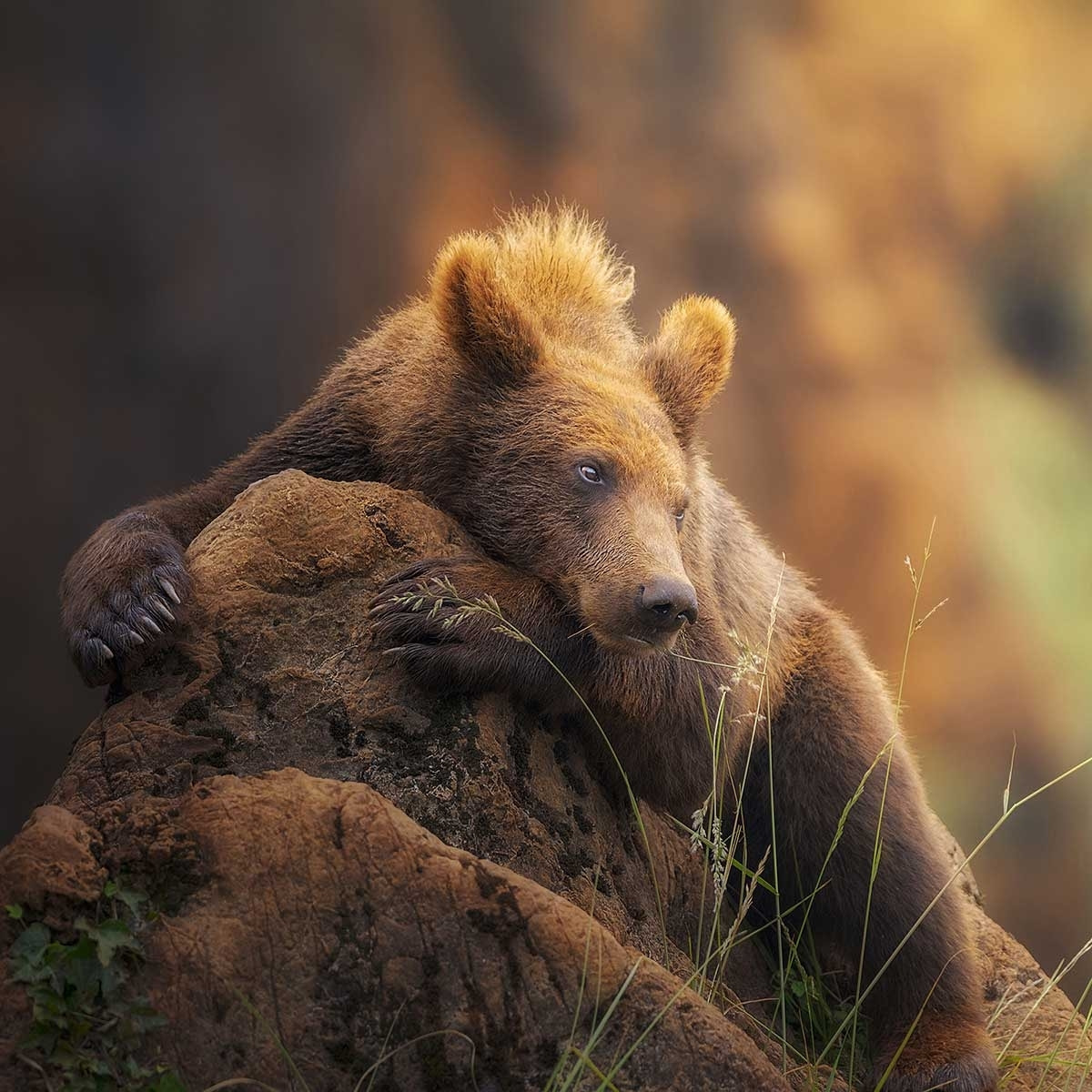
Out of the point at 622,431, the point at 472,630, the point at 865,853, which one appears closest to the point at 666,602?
the point at 472,630

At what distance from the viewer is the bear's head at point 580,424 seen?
366 centimetres

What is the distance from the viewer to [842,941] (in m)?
4.77

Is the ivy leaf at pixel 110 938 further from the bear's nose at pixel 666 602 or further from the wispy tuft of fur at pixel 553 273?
the wispy tuft of fur at pixel 553 273

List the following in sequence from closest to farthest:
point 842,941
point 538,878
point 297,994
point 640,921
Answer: point 297,994
point 538,878
point 640,921
point 842,941

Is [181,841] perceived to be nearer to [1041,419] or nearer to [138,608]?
[138,608]

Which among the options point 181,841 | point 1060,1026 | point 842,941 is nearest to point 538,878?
point 181,841

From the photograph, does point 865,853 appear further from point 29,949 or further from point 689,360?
point 29,949

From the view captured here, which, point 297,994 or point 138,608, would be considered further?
point 138,608

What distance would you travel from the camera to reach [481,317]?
4.09 metres

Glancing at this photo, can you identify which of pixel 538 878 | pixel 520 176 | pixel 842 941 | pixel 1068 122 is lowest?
pixel 842 941

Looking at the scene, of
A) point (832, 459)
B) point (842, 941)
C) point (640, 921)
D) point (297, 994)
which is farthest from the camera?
point (832, 459)

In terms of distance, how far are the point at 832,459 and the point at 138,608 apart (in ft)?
16.1

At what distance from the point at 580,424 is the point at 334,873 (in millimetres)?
1659

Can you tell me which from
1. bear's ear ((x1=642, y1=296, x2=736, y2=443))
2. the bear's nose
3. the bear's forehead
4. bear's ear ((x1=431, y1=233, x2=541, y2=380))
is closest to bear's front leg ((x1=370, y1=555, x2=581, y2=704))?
the bear's nose
